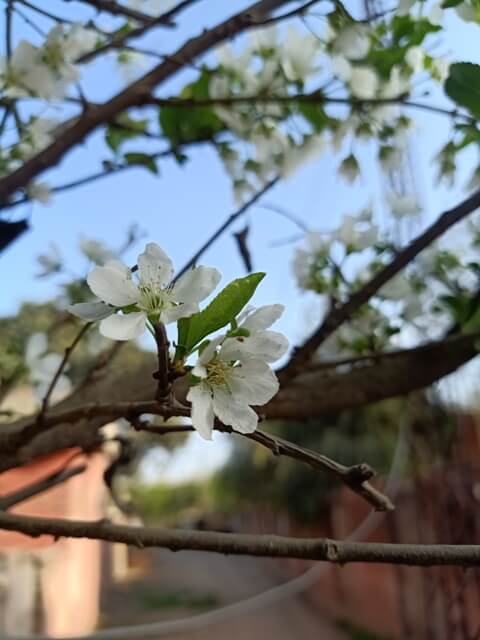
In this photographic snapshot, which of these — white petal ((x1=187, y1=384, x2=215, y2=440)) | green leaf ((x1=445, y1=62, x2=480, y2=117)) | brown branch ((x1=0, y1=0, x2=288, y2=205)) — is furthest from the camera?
brown branch ((x1=0, y1=0, x2=288, y2=205))

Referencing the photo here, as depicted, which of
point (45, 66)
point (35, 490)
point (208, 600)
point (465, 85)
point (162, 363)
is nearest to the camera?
point (162, 363)

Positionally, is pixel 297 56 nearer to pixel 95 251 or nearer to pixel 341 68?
pixel 341 68

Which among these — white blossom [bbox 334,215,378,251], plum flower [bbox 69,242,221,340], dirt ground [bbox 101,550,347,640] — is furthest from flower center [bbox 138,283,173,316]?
dirt ground [bbox 101,550,347,640]

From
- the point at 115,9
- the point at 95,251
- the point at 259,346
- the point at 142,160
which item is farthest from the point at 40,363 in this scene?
the point at 259,346

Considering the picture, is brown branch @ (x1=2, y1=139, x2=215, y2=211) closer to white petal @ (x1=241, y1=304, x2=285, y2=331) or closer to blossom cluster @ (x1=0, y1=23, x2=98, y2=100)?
blossom cluster @ (x1=0, y1=23, x2=98, y2=100)

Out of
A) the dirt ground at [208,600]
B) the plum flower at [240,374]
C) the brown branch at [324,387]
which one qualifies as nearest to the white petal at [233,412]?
the plum flower at [240,374]

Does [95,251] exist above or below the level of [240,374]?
above
